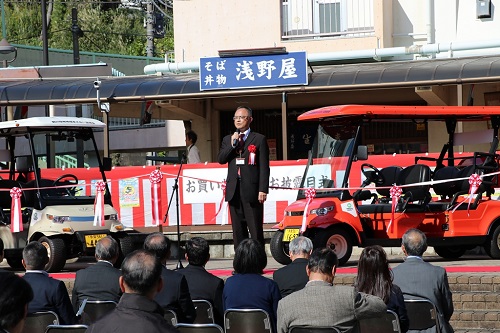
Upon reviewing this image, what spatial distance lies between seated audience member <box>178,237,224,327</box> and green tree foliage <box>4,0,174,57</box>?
42.5 m

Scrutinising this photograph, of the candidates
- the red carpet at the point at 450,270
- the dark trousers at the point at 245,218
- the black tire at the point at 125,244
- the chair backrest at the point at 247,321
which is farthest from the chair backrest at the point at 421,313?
the black tire at the point at 125,244

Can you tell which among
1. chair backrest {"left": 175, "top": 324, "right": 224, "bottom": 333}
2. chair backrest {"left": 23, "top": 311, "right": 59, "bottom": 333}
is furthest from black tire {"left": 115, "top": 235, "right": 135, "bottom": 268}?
chair backrest {"left": 175, "top": 324, "right": 224, "bottom": 333}

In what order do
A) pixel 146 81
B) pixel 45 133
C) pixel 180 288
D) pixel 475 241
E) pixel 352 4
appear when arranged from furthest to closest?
pixel 352 4 → pixel 146 81 → pixel 45 133 → pixel 475 241 → pixel 180 288

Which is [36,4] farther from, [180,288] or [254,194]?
[180,288]

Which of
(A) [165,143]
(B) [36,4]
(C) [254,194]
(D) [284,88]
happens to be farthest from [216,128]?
(B) [36,4]

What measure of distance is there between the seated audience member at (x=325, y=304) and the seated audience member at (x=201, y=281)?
76.0 inches

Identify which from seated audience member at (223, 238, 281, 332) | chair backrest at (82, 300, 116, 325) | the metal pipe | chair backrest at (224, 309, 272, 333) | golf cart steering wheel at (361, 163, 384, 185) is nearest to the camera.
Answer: chair backrest at (224, 309, 272, 333)

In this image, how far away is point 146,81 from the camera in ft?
75.0

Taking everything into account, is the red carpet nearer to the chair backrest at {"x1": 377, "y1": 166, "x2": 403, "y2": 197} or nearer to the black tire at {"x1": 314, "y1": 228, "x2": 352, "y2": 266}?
the black tire at {"x1": 314, "y1": 228, "x2": 352, "y2": 266}

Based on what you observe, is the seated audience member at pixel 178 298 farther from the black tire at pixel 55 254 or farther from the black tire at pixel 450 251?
the black tire at pixel 450 251

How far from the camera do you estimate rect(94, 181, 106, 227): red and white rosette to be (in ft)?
51.4

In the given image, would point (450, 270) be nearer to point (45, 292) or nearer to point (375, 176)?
point (375, 176)

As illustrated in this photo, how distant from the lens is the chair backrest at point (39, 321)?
27.0 ft

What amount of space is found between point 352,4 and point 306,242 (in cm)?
1738
